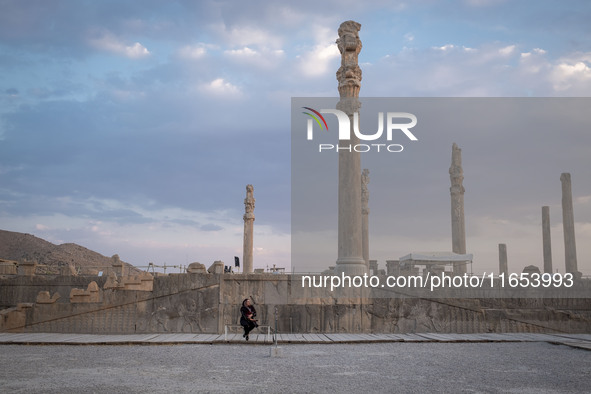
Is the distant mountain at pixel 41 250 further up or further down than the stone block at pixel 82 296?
further up

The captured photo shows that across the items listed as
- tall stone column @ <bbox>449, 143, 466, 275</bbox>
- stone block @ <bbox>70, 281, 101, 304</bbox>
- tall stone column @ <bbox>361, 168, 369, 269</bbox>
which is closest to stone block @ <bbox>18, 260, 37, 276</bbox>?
stone block @ <bbox>70, 281, 101, 304</bbox>

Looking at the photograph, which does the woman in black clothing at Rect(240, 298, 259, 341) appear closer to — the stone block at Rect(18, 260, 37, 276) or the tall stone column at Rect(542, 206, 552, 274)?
the stone block at Rect(18, 260, 37, 276)

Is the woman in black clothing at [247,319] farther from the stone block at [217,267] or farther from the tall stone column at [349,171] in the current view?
the stone block at [217,267]

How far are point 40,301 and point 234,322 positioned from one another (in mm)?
6409

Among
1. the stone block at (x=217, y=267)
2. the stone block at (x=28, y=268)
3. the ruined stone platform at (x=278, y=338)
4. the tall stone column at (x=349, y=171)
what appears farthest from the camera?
the stone block at (x=28, y=268)

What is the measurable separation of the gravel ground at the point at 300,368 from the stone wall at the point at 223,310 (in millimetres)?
2887

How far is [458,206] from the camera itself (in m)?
34.4

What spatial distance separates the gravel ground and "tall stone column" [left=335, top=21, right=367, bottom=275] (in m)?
4.70

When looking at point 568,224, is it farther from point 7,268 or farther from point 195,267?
point 7,268

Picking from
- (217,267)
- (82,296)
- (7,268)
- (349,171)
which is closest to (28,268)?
(7,268)

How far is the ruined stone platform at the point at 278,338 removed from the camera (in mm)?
15180

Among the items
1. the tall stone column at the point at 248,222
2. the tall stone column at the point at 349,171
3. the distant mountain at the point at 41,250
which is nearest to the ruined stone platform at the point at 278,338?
the tall stone column at the point at 349,171

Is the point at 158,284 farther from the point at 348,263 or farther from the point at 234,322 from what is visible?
the point at 348,263

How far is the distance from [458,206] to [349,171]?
16995 millimetres
